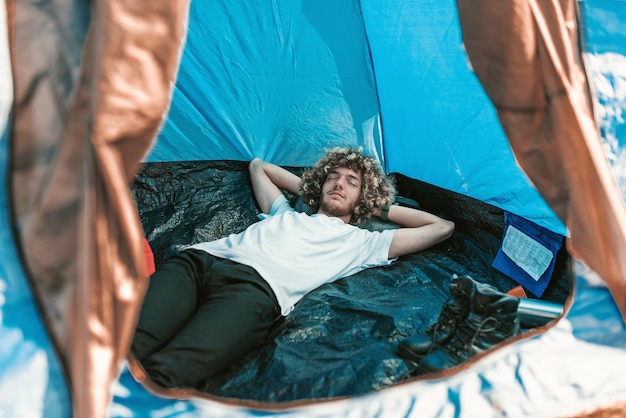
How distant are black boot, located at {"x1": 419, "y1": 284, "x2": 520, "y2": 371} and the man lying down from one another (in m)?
0.45

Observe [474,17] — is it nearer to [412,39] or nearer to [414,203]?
[412,39]

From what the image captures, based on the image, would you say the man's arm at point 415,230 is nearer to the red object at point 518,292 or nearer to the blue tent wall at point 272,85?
the red object at point 518,292

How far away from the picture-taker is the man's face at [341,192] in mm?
1979

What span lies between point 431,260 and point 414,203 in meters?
0.32

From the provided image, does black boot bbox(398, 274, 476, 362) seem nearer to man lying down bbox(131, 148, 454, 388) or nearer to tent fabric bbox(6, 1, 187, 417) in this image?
man lying down bbox(131, 148, 454, 388)

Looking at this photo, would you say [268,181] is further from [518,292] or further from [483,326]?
[483,326]

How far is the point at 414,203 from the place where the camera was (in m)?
2.22

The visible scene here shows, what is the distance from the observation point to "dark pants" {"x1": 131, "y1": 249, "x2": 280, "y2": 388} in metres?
1.22

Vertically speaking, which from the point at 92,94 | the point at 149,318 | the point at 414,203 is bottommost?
the point at 149,318

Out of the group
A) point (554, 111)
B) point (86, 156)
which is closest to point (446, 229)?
point (554, 111)

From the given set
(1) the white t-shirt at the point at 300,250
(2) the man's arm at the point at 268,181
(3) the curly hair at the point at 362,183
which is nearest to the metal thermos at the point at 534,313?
(1) the white t-shirt at the point at 300,250

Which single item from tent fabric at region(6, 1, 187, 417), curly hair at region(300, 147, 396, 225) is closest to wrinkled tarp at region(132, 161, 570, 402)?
curly hair at region(300, 147, 396, 225)

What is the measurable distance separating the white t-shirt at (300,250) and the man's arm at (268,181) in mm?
153

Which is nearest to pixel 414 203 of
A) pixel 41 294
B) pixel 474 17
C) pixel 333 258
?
pixel 333 258
